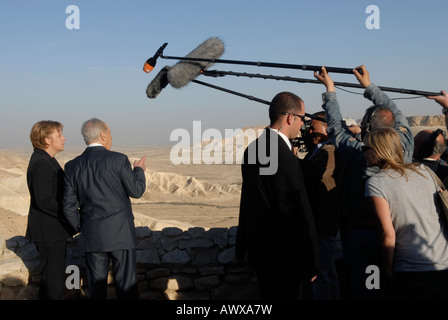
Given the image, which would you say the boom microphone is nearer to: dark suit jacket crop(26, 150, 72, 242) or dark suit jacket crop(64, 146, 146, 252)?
dark suit jacket crop(64, 146, 146, 252)

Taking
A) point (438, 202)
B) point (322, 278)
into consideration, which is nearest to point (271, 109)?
point (438, 202)

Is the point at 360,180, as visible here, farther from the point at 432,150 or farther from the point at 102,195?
the point at 102,195

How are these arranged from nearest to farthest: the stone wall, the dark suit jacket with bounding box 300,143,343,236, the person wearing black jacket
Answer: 1. the dark suit jacket with bounding box 300,143,343,236
2. the person wearing black jacket
3. the stone wall

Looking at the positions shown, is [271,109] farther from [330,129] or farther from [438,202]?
[438,202]

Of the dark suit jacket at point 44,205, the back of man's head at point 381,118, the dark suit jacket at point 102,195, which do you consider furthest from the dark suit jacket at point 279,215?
the dark suit jacket at point 44,205

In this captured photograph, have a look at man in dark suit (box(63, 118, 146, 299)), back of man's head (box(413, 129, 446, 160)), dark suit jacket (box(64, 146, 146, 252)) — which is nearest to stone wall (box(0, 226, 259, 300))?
man in dark suit (box(63, 118, 146, 299))

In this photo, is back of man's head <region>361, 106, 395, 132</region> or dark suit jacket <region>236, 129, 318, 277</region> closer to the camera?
dark suit jacket <region>236, 129, 318, 277</region>

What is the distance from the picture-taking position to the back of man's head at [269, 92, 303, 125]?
315 centimetres

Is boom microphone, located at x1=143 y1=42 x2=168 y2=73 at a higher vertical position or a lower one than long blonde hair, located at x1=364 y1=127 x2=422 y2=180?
higher

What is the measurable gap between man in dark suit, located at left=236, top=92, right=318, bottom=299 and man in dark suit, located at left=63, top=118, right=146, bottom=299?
1.19m

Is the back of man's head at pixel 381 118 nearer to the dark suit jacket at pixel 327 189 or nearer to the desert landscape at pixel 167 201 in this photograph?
the dark suit jacket at pixel 327 189

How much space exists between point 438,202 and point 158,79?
9.59ft

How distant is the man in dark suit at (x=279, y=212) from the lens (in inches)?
115
